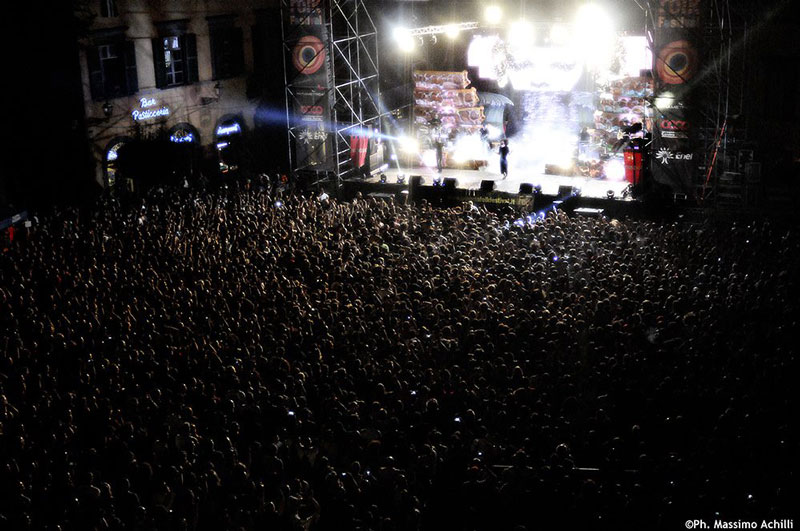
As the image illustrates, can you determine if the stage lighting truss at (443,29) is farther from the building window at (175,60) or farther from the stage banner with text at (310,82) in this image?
the building window at (175,60)

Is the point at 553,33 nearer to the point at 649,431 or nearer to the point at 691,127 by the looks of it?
the point at 691,127

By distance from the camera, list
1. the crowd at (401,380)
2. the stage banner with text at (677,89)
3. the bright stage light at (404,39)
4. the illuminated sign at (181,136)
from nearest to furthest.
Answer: the crowd at (401,380)
the stage banner with text at (677,89)
the illuminated sign at (181,136)
the bright stage light at (404,39)

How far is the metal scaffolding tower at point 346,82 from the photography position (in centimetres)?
2361

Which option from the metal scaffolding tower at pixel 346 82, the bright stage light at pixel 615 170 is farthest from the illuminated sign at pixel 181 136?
the bright stage light at pixel 615 170

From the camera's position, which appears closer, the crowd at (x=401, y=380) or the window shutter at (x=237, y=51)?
the crowd at (x=401, y=380)

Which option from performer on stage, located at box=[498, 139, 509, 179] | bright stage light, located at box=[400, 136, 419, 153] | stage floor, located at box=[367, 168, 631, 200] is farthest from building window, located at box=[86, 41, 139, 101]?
performer on stage, located at box=[498, 139, 509, 179]

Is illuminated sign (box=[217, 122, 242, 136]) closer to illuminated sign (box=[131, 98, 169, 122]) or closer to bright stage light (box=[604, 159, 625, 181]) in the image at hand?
illuminated sign (box=[131, 98, 169, 122])

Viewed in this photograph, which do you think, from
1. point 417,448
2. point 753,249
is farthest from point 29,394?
point 753,249

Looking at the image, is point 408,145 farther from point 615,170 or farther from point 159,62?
point 159,62

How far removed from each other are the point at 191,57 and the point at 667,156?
14123 millimetres

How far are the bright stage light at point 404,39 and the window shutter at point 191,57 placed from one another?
20.3ft

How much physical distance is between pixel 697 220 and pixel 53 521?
15.2m

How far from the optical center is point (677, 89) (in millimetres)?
21156

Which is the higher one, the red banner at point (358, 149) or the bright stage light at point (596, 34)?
the bright stage light at point (596, 34)
